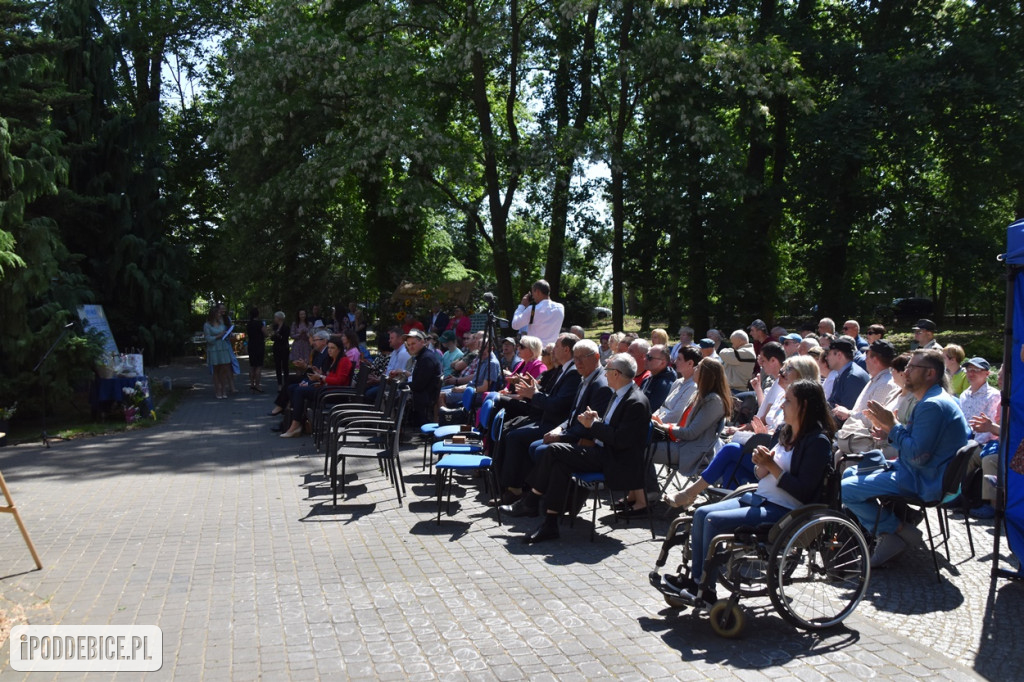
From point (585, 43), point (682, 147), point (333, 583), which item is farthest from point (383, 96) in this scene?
point (333, 583)

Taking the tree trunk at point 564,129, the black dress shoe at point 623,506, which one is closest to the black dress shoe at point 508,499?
the black dress shoe at point 623,506

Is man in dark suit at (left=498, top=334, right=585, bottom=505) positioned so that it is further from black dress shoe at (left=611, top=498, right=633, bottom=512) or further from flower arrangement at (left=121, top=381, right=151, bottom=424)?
flower arrangement at (left=121, top=381, right=151, bottom=424)

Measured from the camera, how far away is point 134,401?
603 inches

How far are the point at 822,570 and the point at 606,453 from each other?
8.04 ft

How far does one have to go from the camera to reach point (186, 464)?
37.6 ft

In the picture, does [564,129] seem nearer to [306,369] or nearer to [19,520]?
[306,369]

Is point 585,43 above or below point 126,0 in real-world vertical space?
below

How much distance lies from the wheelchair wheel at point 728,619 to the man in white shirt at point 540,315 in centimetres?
746

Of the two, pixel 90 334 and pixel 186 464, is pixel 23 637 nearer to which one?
pixel 186 464

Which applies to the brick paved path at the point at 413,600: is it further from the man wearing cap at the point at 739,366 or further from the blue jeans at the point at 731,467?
the man wearing cap at the point at 739,366

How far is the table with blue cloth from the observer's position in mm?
15195

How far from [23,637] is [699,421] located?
208 inches

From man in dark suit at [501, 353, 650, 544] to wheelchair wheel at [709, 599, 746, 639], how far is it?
7.43ft

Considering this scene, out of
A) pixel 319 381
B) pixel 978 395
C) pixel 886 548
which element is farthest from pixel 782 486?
pixel 319 381
